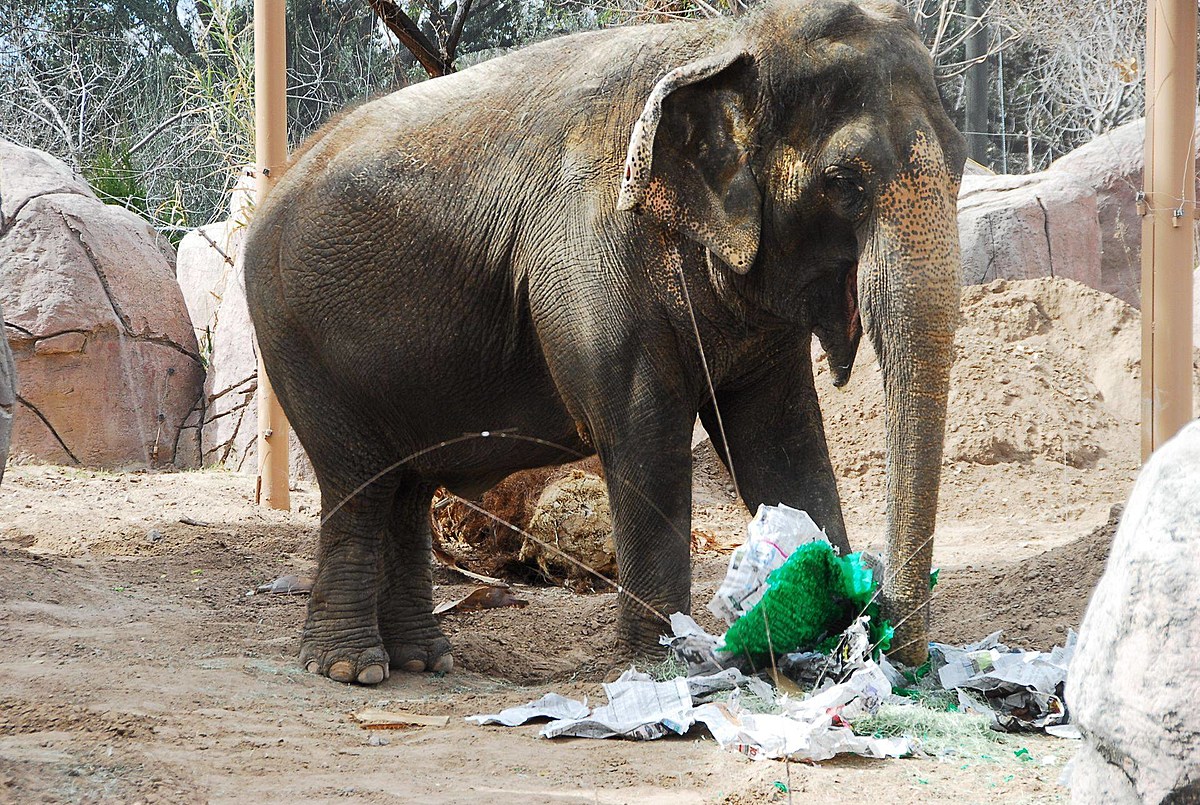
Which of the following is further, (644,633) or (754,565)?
→ (644,633)

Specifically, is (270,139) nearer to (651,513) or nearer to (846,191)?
(651,513)

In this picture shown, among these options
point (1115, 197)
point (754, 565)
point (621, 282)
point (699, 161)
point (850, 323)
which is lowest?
point (754, 565)

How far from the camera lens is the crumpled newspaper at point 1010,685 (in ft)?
12.7

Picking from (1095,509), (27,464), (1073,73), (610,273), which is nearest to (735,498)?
(1095,509)

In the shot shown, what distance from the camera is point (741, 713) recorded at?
3.76 m

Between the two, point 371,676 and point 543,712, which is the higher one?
point 543,712

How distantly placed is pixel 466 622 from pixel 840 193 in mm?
3058

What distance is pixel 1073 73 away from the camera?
69.5 ft

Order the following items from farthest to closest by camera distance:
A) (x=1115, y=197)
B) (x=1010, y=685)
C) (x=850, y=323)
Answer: (x=1115, y=197), (x=850, y=323), (x=1010, y=685)

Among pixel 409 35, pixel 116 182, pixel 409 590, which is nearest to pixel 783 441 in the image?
pixel 409 590

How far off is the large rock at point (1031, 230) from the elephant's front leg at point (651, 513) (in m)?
8.29

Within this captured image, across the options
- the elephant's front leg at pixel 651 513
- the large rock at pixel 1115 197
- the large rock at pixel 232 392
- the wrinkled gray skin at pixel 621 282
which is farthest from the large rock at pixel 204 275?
the elephant's front leg at pixel 651 513

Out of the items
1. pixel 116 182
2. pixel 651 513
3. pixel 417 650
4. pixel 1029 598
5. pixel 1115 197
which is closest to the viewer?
pixel 651 513

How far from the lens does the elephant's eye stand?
4.16 m
